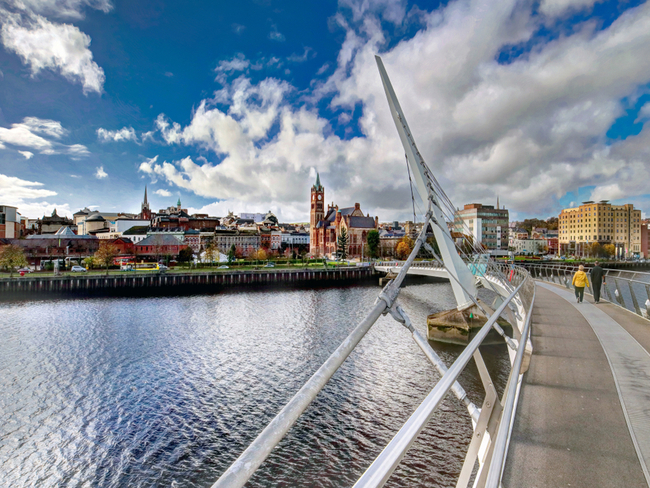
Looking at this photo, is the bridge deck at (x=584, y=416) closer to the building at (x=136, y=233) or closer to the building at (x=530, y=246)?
the building at (x=136, y=233)

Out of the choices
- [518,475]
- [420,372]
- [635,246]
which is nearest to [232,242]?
[420,372]

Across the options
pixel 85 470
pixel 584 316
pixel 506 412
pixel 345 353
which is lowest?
pixel 85 470

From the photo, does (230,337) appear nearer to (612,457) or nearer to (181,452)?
(181,452)

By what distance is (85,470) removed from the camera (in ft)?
29.5

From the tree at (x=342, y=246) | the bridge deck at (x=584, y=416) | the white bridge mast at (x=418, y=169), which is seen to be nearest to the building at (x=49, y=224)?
the tree at (x=342, y=246)

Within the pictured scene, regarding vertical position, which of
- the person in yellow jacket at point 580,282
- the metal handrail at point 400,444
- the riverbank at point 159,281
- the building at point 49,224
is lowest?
the riverbank at point 159,281

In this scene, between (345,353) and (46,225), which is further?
(46,225)

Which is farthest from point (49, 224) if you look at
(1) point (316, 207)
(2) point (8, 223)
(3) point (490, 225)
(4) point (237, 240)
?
(3) point (490, 225)

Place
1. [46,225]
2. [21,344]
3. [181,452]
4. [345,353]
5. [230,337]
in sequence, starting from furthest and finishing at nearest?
1. [46,225]
2. [230,337]
3. [21,344]
4. [181,452]
5. [345,353]

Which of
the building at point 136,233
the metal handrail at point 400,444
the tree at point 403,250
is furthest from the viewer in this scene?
the building at point 136,233

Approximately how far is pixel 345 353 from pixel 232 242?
105929 mm

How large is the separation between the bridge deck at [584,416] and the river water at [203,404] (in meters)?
4.06

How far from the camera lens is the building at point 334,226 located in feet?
328

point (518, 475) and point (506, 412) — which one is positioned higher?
point (506, 412)
